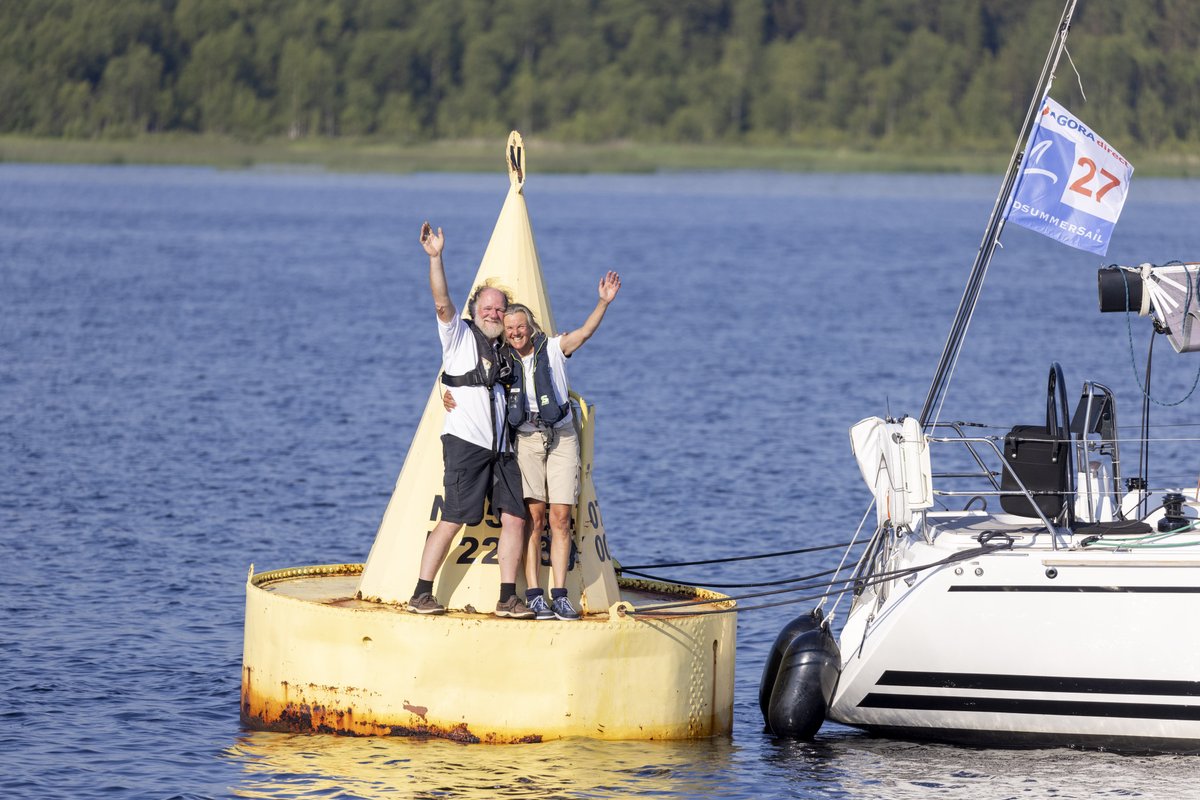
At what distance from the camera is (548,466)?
32.4 ft

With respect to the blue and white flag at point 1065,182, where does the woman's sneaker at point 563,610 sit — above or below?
below

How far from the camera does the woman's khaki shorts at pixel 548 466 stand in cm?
987

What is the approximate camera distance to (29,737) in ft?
34.9

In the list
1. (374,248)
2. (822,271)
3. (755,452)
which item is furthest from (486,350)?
(374,248)

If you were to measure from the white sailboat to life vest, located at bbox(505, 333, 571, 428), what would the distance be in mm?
2148

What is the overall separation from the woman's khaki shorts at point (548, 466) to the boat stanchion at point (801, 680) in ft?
5.82

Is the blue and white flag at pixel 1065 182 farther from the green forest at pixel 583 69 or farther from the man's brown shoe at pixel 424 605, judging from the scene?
the green forest at pixel 583 69

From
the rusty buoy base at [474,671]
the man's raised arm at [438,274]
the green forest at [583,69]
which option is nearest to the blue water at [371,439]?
the rusty buoy base at [474,671]

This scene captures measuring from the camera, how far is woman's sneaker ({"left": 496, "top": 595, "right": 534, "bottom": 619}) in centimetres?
976

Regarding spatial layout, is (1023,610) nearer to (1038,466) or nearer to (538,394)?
(1038,466)

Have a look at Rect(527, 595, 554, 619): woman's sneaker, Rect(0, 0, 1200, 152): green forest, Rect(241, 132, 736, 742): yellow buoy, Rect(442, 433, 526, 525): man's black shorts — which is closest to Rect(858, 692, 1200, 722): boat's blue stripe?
Rect(241, 132, 736, 742): yellow buoy

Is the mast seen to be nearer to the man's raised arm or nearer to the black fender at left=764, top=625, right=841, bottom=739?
the black fender at left=764, top=625, right=841, bottom=739

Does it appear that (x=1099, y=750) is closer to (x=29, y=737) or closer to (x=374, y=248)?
(x=29, y=737)

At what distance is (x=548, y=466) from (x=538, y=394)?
41 cm
